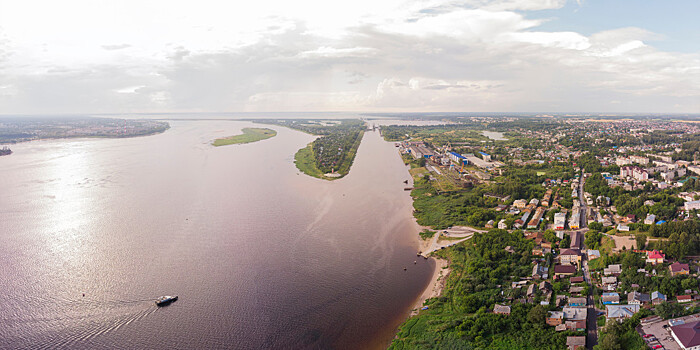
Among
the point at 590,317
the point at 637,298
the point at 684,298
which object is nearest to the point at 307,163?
the point at 590,317

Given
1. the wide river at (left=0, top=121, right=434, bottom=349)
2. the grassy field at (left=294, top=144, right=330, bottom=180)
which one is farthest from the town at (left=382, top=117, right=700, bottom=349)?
the grassy field at (left=294, top=144, right=330, bottom=180)

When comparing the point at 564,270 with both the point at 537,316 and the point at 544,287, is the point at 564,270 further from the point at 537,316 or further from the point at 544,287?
the point at 537,316

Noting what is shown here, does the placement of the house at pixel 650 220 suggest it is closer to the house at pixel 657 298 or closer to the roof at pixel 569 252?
the roof at pixel 569 252

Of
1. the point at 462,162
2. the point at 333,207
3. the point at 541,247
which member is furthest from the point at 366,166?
the point at 541,247

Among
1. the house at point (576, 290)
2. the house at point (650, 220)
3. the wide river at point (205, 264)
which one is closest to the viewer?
the wide river at point (205, 264)

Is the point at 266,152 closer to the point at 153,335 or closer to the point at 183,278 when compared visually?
the point at 183,278

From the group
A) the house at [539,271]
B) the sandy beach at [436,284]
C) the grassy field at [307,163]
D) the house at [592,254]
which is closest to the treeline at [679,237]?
the house at [592,254]
